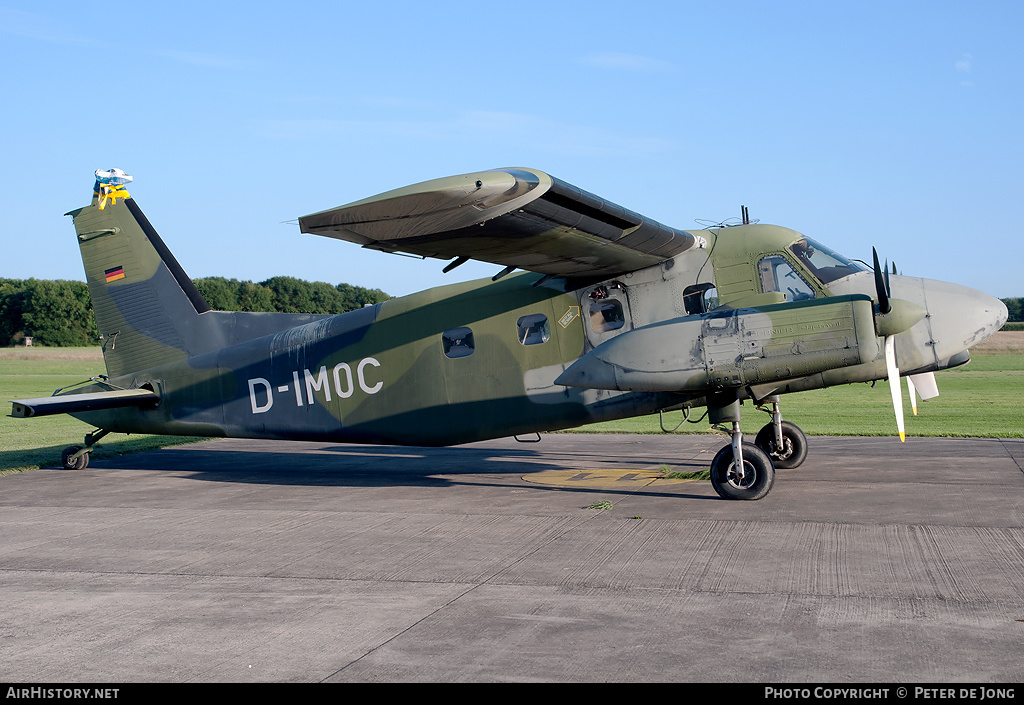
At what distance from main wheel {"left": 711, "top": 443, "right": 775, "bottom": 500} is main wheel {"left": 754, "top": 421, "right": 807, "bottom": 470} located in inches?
108

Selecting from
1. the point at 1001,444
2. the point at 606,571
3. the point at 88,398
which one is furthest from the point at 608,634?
the point at 1001,444

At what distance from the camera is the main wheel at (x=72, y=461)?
1554 cm

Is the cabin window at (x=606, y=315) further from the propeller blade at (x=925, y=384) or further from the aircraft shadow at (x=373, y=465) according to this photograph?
the propeller blade at (x=925, y=384)

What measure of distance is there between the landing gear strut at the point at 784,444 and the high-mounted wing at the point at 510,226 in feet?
12.9

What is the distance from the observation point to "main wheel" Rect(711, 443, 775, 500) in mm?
10789

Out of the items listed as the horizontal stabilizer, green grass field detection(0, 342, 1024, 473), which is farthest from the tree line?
the horizontal stabilizer

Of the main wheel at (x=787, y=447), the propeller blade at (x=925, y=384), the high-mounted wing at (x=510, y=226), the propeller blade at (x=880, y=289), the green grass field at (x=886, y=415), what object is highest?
the high-mounted wing at (x=510, y=226)

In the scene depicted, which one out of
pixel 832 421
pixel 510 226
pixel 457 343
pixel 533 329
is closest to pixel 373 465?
pixel 457 343

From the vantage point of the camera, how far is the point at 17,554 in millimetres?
8797

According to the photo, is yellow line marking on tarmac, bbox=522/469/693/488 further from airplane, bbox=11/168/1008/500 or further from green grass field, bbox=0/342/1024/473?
green grass field, bbox=0/342/1024/473

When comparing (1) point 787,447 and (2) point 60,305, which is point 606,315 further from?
(2) point 60,305

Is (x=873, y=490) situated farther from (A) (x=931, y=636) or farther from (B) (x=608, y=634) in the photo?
(B) (x=608, y=634)

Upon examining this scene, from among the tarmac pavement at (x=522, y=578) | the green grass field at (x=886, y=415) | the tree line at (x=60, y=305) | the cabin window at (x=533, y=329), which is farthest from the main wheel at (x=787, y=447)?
the tree line at (x=60, y=305)
